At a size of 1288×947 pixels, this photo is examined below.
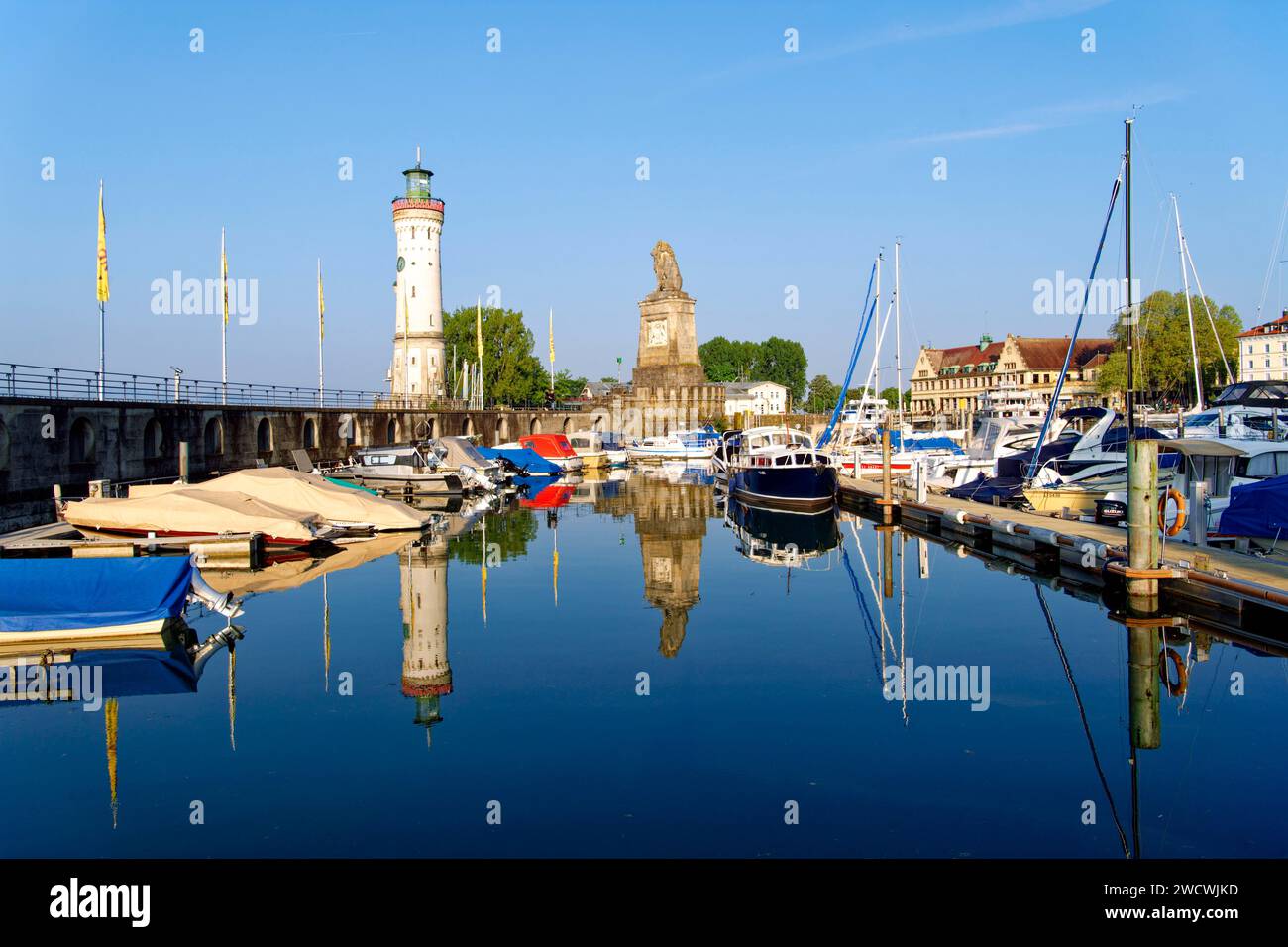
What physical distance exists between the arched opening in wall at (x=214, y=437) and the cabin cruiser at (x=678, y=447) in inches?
1739

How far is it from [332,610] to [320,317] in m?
47.0

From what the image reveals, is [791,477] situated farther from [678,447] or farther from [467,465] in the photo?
[678,447]

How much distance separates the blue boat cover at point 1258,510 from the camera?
23.9 meters

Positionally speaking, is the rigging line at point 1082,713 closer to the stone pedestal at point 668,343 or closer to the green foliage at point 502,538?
the green foliage at point 502,538

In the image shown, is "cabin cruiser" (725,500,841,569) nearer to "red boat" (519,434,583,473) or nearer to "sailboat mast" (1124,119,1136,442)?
"sailboat mast" (1124,119,1136,442)

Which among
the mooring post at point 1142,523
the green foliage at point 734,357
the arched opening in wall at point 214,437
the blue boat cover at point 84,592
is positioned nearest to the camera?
the blue boat cover at point 84,592

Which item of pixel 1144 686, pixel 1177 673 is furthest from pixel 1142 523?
pixel 1144 686

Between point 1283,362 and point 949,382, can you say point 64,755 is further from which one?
point 949,382

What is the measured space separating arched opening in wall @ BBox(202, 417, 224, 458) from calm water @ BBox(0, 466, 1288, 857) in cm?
2596

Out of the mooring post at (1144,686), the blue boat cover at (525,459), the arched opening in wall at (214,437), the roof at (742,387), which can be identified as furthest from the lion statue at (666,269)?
the mooring post at (1144,686)

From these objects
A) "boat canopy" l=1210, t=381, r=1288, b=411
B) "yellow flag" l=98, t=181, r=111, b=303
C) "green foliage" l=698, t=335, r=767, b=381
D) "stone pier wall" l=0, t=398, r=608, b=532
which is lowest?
"stone pier wall" l=0, t=398, r=608, b=532

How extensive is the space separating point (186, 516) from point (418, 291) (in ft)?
213
